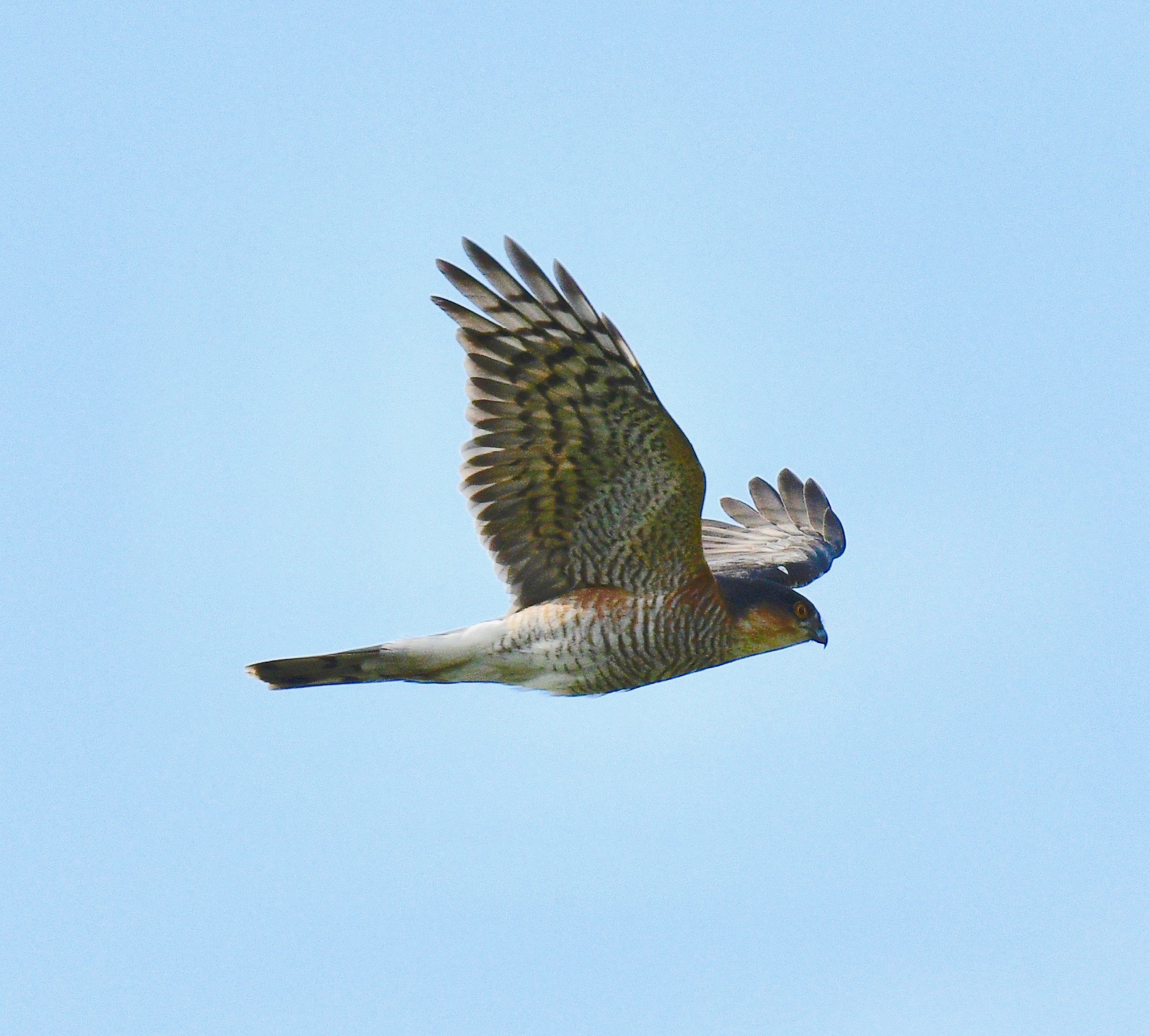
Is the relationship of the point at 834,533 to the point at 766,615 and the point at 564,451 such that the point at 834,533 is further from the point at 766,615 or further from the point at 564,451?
the point at 564,451

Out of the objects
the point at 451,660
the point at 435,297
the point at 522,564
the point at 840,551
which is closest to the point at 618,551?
the point at 522,564

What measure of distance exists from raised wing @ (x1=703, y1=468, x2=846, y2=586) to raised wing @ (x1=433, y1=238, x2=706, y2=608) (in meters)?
1.68

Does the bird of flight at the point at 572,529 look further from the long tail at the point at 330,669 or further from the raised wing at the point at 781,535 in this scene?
the raised wing at the point at 781,535

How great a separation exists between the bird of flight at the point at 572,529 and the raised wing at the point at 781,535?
129 centimetres

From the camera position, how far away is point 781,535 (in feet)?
33.8

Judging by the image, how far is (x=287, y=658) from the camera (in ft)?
25.1

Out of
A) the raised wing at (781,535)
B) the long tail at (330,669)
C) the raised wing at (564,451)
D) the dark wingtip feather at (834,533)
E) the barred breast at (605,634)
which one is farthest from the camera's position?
the dark wingtip feather at (834,533)

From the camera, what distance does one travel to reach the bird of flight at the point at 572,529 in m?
7.03

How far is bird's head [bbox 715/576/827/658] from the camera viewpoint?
314 inches

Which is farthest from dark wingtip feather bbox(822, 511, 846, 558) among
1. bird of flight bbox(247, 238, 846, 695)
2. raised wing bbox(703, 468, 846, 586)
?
bird of flight bbox(247, 238, 846, 695)

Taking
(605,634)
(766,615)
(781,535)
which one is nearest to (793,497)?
(781,535)

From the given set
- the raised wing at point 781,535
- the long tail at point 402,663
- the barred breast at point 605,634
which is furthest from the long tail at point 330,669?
the raised wing at point 781,535

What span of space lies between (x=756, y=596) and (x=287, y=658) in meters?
2.40

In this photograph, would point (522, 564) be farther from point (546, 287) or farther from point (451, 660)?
point (546, 287)
